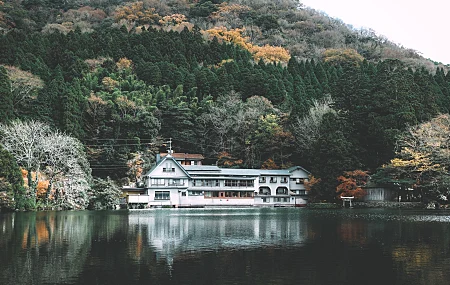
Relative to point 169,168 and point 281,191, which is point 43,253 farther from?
point 281,191

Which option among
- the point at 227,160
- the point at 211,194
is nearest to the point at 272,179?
the point at 227,160

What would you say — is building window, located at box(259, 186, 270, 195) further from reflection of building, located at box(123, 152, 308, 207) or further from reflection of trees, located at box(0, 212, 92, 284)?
reflection of trees, located at box(0, 212, 92, 284)

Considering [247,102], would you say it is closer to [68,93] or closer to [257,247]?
[68,93]

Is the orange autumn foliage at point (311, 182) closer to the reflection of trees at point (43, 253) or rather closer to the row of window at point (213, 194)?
the row of window at point (213, 194)

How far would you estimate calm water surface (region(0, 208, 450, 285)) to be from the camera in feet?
38.3

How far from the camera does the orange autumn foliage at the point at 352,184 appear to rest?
44.1 meters

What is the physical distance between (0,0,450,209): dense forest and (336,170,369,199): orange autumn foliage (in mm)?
768

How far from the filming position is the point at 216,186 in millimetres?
52469

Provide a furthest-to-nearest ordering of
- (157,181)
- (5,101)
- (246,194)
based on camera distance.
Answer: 1. (246,194)
2. (157,181)
3. (5,101)

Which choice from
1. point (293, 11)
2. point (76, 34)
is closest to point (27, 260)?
point (76, 34)

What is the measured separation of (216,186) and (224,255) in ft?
124

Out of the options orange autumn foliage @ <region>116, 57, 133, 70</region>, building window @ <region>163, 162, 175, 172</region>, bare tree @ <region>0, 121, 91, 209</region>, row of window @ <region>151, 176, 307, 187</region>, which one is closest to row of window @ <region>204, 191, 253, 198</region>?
row of window @ <region>151, 176, 307, 187</region>

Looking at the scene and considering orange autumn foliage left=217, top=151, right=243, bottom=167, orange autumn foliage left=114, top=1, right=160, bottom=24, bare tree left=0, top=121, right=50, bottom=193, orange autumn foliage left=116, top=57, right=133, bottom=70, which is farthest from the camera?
orange autumn foliage left=114, top=1, right=160, bottom=24

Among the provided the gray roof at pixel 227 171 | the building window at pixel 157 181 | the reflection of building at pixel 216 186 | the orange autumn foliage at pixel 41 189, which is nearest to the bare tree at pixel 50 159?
the orange autumn foliage at pixel 41 189
